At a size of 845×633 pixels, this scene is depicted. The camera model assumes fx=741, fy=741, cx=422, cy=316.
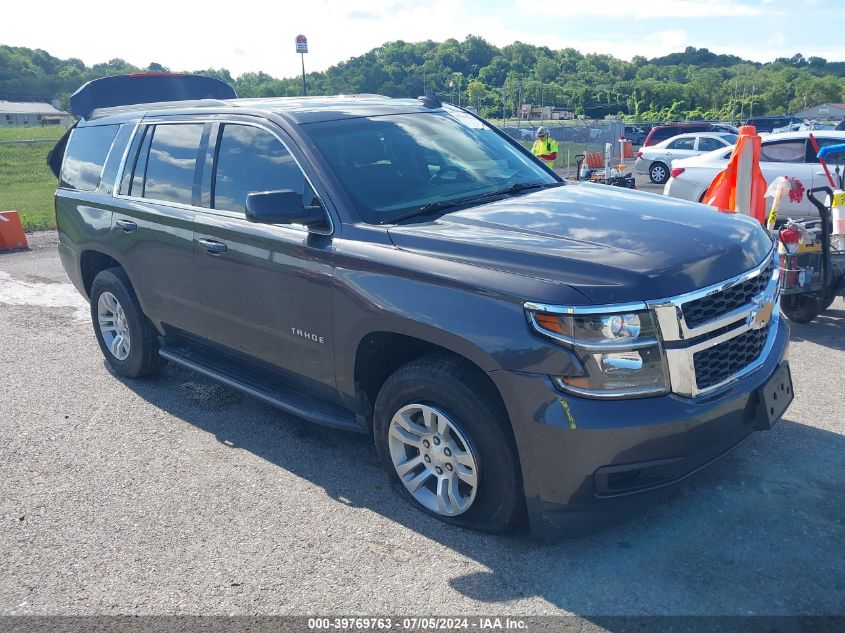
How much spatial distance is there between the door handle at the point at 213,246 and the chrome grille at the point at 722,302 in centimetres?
268

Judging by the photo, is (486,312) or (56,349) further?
(56,349)

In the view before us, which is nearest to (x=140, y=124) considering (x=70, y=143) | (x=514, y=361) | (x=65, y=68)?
(x=70, y=143)

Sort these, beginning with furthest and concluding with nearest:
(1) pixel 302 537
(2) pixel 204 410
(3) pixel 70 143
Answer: (3) pixel 70 143 → (2) pixel 204 410 → (1) pixel 302 537

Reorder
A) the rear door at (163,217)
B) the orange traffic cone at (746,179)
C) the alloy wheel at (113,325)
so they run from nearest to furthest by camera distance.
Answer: the rear door at (163,217), the alloy wheel at (113,325), the orange traffic cone at (746,179)

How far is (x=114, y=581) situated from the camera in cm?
329

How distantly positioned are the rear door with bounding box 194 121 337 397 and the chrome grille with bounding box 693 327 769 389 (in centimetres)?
180

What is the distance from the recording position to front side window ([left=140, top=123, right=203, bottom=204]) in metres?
4.78

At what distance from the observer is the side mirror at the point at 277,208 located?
12.0ft

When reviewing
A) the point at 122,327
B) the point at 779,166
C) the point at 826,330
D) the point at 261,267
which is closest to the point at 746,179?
the point at 826,330

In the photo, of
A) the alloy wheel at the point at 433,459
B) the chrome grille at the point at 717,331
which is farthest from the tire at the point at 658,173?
the alloy wheel at the point at 433,459

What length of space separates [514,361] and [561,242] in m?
0.63

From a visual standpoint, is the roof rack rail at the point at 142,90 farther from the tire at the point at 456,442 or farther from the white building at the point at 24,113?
the white building at the point at 24,113

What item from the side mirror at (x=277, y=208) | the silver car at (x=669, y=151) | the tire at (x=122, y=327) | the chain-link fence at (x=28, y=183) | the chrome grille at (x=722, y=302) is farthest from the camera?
the silver car at (x=669, y=151)

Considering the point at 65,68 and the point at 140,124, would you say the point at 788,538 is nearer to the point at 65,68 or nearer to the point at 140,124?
the point at 140,124
